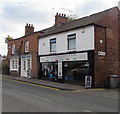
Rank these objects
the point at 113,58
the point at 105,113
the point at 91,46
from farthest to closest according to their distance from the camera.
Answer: the point at 113,58, the point at 91,46, the point at 105,113

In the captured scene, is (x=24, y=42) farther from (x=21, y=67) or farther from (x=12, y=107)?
(x=12, y=107)

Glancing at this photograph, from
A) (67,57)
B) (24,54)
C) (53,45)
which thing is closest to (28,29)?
(24,54)

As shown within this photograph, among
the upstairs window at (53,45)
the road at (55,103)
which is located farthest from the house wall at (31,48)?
the road at (55,103)

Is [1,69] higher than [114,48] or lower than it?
lower

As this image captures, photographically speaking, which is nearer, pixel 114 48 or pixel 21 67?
pixel 114 48

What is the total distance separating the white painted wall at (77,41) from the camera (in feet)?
53.1

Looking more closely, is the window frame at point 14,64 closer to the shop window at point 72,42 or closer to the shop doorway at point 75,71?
the shop doorway at point 75,71

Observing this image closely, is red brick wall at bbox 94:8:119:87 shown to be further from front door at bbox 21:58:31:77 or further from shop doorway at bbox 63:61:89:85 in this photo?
front door at bbox 21:58:31:77

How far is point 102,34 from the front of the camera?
16953 millimetres

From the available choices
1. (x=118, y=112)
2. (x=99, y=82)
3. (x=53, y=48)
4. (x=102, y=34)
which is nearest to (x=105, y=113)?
(x=118, y=112)

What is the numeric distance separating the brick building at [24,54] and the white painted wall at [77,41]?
2.03m

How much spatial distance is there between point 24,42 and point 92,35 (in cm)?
1210

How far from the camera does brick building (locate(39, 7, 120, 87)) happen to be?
1606 centimetres

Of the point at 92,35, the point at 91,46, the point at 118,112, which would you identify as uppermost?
the point at 92,35
